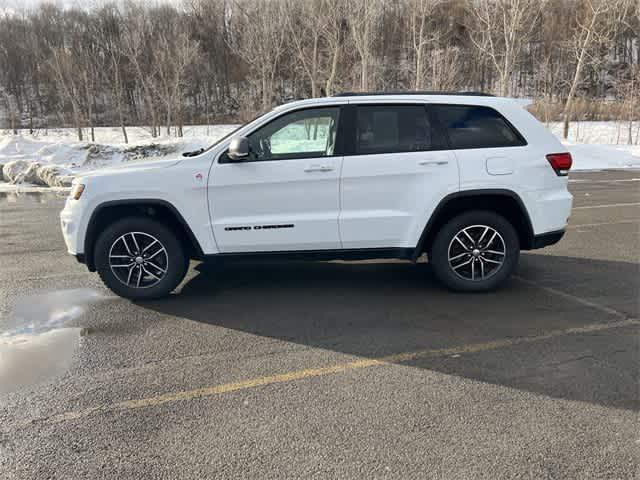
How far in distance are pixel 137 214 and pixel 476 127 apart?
3.41 m

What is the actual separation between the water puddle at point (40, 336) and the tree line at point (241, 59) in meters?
25.7

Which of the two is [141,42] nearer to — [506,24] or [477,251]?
[506,24]

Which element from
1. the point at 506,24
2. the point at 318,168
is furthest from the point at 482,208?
the point at 506,24

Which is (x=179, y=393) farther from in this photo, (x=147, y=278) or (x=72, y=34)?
(x=72, y=34)

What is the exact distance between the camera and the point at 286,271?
5898mm

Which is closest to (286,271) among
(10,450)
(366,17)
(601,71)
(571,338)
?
(571,338)

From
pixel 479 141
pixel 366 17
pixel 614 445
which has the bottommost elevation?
pixel 614 445

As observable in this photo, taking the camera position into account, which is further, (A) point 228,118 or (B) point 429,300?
(A) point 228,118

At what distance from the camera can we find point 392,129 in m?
4.82

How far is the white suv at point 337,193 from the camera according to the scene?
4664 millimetres

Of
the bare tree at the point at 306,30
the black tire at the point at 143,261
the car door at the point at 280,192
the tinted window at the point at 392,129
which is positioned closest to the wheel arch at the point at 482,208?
the tinted window at the point at 392,129

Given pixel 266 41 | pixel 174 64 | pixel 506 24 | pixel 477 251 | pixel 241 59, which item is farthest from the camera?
pixel 241 59

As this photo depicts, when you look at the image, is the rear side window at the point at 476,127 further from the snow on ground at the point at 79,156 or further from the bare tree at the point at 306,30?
the bare tree at the point at 306,30

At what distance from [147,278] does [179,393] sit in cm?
196
